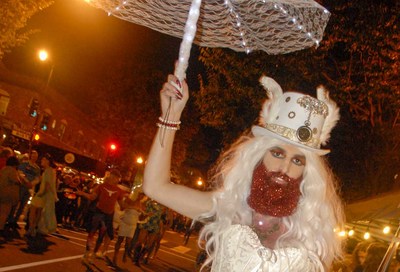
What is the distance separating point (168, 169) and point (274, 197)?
24.4 inches

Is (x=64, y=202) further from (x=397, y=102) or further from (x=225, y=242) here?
(x=225, y=242)

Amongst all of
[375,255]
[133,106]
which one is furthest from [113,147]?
[375,255]

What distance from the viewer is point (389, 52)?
33.7 ft

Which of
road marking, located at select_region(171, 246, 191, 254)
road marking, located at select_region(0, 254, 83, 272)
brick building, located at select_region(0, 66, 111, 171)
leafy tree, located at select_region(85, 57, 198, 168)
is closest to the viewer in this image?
road marking, located at select_region(0, 254, 83, 272)

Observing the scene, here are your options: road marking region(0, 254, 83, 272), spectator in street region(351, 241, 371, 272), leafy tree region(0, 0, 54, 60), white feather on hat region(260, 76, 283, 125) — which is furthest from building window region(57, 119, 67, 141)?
white feather on hat region(260, 76, 283, 125)

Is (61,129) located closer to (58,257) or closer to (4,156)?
(4,156)

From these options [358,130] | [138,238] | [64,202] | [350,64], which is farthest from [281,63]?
[64,202]

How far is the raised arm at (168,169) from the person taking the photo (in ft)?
7.91

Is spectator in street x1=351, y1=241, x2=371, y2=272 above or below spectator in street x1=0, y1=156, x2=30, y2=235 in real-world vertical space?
above

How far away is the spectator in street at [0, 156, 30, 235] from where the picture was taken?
9.02 metres

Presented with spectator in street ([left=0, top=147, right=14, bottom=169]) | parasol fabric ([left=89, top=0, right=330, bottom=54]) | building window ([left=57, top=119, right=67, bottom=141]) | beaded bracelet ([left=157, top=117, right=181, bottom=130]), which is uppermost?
building window ([left=57, top=119, right=67, bottom=141])

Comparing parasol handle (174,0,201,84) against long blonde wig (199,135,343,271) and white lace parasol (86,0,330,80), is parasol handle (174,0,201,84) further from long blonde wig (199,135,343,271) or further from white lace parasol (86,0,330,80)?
long blonde wig (199,135,343,271)

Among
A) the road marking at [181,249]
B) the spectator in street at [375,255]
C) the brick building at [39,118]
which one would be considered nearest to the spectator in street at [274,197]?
the spectator in street at [375,255]

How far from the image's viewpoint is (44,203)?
10.5 m
